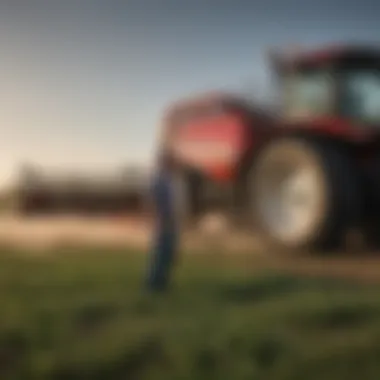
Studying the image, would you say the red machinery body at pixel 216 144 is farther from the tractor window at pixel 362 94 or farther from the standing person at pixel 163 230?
the tractor window at pixel 362 94

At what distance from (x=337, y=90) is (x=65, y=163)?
381mm

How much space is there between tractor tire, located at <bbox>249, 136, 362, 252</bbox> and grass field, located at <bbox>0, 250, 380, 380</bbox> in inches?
2.5

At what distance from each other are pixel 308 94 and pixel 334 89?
0.04 m

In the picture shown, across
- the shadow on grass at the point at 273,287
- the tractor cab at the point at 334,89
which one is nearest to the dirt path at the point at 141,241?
the shadow on grass at the point at 273,287

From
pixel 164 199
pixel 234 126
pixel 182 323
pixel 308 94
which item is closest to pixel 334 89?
pixel 308 94

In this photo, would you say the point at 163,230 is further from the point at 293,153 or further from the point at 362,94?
the point at 362,94

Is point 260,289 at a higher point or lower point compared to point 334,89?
lower

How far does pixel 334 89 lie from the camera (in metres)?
1.24

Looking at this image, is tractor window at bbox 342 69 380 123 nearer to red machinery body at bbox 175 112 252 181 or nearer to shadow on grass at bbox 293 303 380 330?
red machinery body at bbox 175 112 252 181

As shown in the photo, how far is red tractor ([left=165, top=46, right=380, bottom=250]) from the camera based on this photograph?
3.87 ft

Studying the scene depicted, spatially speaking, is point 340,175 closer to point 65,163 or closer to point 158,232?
point 158,232

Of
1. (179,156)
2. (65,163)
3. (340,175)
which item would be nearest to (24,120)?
(65,163)

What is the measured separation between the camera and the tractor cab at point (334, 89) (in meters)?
1.20

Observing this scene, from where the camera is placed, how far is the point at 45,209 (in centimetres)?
121
